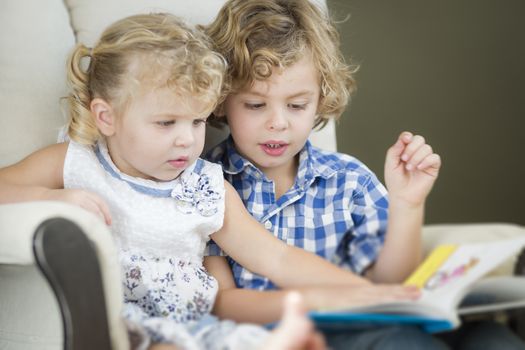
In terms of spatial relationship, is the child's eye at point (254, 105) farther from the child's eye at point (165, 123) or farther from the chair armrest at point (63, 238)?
the chair armrest at point (63, 238)

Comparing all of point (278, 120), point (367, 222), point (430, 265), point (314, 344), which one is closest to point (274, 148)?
point (278, 120)

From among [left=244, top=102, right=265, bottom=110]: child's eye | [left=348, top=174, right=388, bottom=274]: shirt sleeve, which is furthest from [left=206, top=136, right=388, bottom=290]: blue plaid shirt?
[left=244, top=102, right=265, bottom=110]: child's eye

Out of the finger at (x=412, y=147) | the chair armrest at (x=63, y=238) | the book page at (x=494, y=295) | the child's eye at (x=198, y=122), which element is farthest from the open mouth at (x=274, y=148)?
the book page at (x=494, y=295)

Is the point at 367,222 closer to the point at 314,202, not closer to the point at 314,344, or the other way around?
the point at 314,202

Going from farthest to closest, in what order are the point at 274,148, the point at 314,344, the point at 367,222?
the point at 274,148, the point at 367,222, the point at 314,344

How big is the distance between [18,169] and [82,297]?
355 millimetres

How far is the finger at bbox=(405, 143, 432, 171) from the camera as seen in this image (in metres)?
1.04

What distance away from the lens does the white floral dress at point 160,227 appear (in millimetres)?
1118

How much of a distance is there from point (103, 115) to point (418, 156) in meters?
0.53

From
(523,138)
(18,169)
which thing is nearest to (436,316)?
(523,138)

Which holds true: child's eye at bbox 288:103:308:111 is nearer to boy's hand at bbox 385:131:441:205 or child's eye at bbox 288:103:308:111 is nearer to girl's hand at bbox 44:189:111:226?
boy's hand at bbox 385:131:441:205

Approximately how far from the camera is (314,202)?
4.04ft

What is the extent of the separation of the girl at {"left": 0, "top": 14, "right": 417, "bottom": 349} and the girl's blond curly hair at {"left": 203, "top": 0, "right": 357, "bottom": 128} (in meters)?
0.06

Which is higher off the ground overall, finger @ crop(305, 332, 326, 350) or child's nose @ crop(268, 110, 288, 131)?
child's nose @ crop(268, 110, 288, 131)
